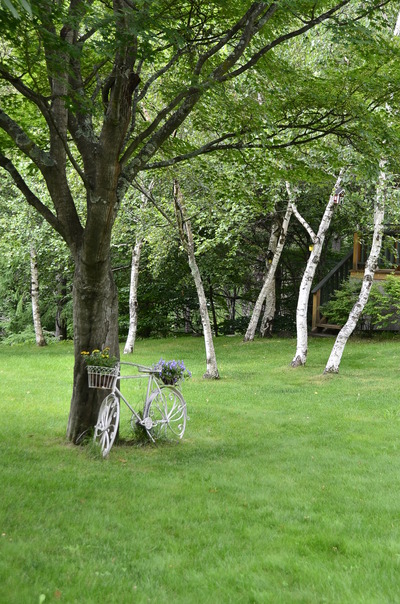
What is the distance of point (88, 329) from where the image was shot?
289 inches

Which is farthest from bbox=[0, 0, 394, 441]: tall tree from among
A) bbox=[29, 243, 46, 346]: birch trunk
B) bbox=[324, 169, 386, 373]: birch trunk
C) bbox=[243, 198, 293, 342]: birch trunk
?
bbox=[29, 243, 46, 346]: birch trunk

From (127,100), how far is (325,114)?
2.92 m

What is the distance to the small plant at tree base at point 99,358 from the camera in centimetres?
689

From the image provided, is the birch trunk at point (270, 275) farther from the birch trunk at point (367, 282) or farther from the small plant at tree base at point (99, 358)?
the small plant at tree base at point (99, 358)

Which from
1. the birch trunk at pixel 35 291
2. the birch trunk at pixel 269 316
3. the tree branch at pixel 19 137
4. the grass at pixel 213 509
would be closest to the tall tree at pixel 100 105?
the tree branch at pixel 19 137

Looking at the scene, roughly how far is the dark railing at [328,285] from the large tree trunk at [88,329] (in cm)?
1332

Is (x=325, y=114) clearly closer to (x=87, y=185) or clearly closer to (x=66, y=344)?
(x=87, y=185)

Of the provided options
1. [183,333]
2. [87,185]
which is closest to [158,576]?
[87,185]

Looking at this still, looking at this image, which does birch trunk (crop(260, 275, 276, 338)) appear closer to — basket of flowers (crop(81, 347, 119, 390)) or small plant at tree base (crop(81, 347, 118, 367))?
small plant at tree base (crop(81, 347, 118, 367))

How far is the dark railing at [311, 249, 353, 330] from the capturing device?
20047mm

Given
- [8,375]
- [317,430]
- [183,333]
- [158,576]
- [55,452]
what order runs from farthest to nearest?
1. [183,333]
2. [8,375]
3. [317,430]
4. [55,452]
5. [158,576]

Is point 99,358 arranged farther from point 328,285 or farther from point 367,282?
point 328,285

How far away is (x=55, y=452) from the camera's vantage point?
22.9ft

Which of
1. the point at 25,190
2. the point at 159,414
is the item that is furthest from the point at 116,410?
the point at 25,190
